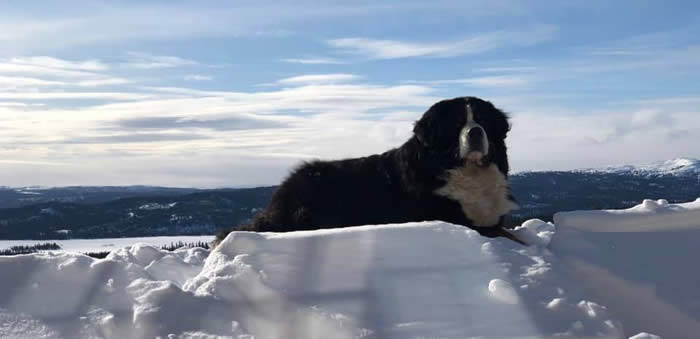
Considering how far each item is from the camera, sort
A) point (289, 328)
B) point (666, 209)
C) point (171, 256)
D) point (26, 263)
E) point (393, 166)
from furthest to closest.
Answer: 1. point (393, 166)
2. point (171, 256)
3. point (666, 209)
4. point (26, 263)
5. point (289, 328)

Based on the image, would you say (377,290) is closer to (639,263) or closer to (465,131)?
(639,263)

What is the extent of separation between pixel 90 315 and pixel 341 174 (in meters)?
3.82

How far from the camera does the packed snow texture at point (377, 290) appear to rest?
4168mm

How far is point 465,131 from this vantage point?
734 centimetres

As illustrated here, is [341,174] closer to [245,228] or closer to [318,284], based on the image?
[245,228]

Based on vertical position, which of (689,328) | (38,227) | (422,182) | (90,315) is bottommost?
(38,227)

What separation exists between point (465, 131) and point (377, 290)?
337 cm

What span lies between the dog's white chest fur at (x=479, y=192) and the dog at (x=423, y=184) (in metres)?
0.01

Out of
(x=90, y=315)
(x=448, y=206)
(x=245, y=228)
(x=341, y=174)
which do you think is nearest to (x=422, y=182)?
(x=448, y=206)

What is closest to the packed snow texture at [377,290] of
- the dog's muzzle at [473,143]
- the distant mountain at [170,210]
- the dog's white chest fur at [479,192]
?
the dog's white chest fur at [479,192]

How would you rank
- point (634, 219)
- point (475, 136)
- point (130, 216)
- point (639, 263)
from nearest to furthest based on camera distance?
point (639, 263) → point (634, 219) → point (475, 136) → point (130, 216)

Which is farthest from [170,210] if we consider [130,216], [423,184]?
[423,184]

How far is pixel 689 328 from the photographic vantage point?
4.56m

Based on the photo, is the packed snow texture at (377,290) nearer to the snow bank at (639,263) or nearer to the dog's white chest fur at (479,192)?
the snow bank at (639,263)
